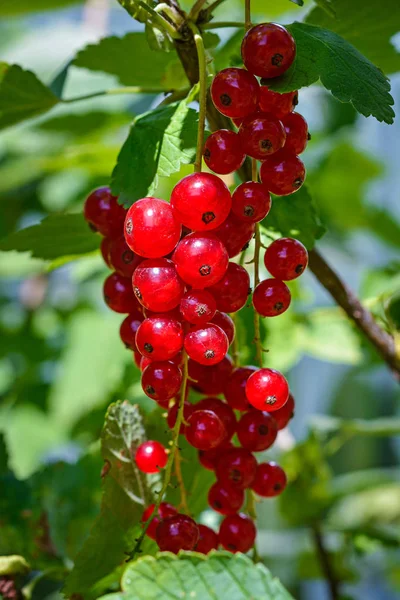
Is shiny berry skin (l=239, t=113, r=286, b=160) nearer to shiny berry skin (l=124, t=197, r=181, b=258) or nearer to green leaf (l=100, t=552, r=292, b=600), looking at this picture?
shiny berry skin (l=124, t=197, r=181, b=258)

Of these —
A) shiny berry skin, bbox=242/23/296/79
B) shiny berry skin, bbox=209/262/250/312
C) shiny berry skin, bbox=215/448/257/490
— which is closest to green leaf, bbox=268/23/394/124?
shiny berry skin, bbox=242/23/296/79

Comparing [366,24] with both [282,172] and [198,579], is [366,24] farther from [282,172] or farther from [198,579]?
[198,579]

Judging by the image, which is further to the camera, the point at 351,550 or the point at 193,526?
the point at 351,550

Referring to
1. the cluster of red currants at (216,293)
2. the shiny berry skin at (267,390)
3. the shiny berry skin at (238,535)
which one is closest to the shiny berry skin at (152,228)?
the cluster of red currants at (216,293)

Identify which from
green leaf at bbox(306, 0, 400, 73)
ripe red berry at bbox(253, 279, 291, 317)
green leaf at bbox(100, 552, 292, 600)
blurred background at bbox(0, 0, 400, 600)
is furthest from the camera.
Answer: blurred background at bbox(0, 0, 400, 600)

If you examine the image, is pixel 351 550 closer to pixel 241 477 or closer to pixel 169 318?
pixel 241 477

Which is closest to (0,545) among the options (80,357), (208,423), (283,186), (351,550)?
(208,423)

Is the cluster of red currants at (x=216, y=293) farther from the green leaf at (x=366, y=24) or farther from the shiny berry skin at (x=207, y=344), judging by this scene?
the green leaf at (x=366, y=24)
